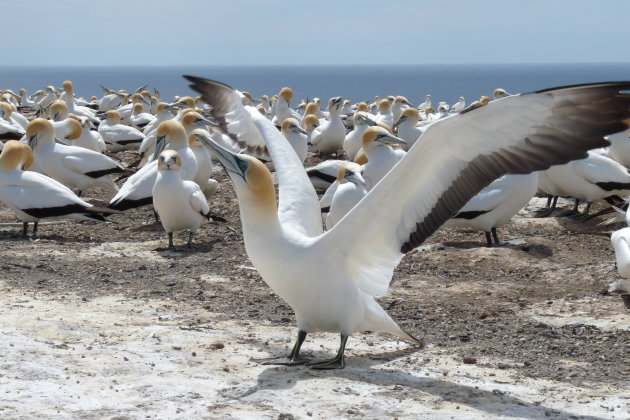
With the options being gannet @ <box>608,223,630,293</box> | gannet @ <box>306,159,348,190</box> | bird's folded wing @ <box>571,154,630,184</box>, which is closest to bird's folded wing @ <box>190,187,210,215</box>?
gannet @ <box>306,159,348,190</box>

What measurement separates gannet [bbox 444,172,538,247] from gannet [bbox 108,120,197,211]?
2825mm

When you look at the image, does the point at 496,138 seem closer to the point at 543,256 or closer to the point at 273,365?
the point at 273,365

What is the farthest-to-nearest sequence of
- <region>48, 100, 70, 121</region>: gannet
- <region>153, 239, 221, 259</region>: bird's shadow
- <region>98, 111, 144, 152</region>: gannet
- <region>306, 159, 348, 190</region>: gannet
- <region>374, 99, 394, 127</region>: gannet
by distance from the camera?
<region>374, 99, 394, 127</region>: gannet, <region>98, 111, 144, 152</region>: gannet, <region>48, 100, 70, 121</region>: gannet, <region>306, 159, 348, 190</region>: gannet, <region>153, 239, 221, 259</region>: bird's shadow

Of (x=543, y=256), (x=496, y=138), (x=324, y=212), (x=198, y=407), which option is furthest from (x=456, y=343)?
(x=324, y=212)

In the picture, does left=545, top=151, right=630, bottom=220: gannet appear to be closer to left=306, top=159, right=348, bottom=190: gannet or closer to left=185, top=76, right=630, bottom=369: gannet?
left=306, top=159, right=348, bottom=190: gannet

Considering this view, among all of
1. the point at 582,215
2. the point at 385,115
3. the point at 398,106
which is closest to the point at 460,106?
the point at 398,106

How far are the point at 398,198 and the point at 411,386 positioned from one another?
82 cm

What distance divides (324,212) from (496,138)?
5.35 m

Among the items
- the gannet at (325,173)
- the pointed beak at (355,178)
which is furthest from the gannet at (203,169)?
the pointed beak at (355,178)

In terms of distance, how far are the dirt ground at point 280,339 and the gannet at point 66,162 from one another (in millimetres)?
2419

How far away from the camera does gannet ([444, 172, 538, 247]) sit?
27.5 feet

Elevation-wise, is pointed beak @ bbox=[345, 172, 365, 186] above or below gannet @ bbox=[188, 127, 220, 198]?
above

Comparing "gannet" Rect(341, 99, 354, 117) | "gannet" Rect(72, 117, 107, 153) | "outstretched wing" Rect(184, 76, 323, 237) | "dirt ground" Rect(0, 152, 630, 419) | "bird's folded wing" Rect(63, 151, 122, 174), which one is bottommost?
"gannet" Rect(341, 99, 354, 117)

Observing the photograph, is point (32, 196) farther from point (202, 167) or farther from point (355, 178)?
point (355, 178)
